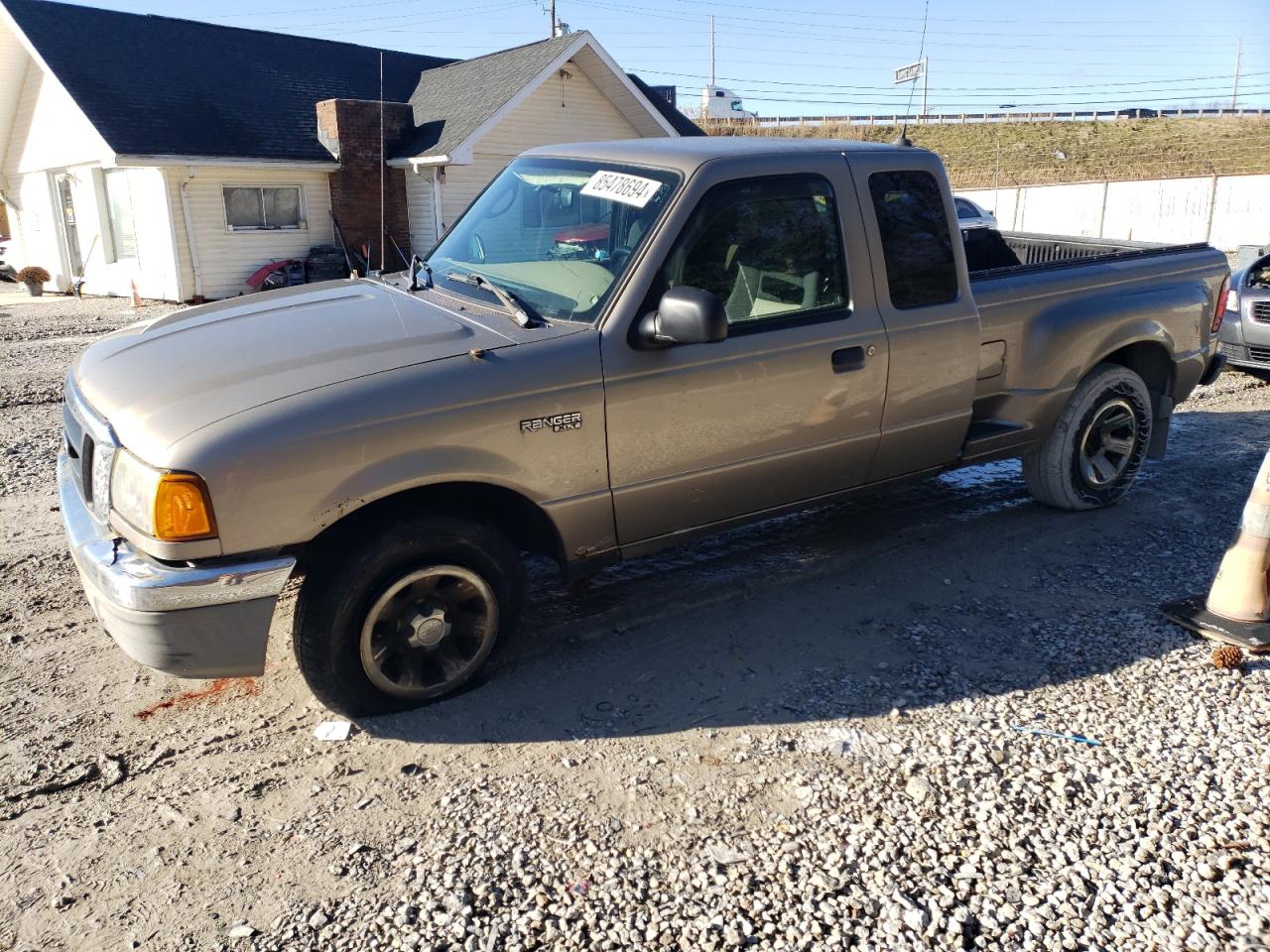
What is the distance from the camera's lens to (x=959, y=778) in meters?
3.35

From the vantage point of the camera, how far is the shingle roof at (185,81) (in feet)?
60.3

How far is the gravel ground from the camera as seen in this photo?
9.01 feet

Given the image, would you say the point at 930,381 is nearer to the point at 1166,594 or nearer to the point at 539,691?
the point at 1166,594

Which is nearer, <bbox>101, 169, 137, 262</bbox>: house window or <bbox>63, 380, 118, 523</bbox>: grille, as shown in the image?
<bbox>63, 380, 118, 523</bbox>: grille

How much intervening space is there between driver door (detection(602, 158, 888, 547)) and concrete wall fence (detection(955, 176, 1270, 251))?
2643 centimetres

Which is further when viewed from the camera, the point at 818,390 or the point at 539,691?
the point at 818,390

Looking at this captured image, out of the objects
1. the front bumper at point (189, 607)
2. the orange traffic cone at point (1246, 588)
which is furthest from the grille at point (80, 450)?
the orange traffic cone at point (1246, 588)

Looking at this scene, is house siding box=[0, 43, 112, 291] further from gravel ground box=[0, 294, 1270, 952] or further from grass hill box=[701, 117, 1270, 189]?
grass hill box=[701, 117, 1270, 189]

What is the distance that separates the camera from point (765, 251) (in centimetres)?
422

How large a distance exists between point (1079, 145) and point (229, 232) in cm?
5960

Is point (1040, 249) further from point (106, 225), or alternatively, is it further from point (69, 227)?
point (69, 227)

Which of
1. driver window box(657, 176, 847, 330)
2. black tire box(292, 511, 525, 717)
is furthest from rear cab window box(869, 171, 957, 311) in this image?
black tire box(292, 511, 525, 717)

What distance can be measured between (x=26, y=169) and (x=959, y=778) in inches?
1020

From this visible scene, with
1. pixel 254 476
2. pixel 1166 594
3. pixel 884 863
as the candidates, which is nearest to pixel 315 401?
pixel 254 476
